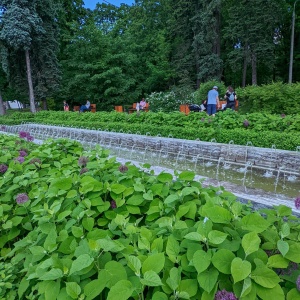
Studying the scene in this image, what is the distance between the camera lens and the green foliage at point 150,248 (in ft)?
2.95

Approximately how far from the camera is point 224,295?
868 mm

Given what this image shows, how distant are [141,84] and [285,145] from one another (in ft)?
70.0

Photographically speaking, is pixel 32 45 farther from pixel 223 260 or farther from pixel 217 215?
pixel 223 260

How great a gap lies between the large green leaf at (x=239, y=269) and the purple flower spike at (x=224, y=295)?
2.9 inches

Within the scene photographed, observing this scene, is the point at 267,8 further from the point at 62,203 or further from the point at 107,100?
the point at 62,203

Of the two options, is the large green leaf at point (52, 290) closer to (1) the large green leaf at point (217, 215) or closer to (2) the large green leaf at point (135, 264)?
(2) the large green leaf at point (135, 264)

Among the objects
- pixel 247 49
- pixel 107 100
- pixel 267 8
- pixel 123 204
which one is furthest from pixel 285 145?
pixel 267 8

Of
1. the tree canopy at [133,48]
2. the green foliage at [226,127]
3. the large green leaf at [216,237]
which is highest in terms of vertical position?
the tree canopy at [133,48]

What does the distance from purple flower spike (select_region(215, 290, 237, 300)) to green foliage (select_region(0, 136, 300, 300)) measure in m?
0.02

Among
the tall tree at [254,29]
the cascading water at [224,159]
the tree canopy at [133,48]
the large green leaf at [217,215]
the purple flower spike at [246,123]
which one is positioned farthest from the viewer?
the tall tree at [254,29]

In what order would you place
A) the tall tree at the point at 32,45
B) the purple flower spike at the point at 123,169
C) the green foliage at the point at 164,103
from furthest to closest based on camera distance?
the tall tree at the point at 32,45, the green foliage at the point at 164,103, the purple flower spike at the point at 123,169

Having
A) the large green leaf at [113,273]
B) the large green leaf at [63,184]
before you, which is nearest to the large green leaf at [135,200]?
the large green leaf at [63,184]

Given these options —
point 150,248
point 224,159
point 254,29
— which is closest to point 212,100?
point 224,159

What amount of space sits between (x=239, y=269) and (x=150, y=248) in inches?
15.0
